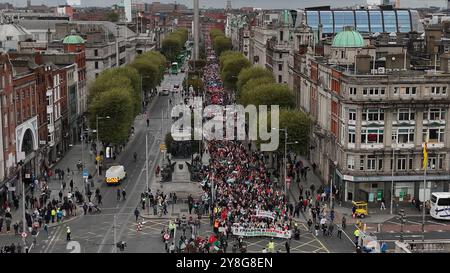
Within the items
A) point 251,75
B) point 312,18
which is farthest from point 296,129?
point 312,18

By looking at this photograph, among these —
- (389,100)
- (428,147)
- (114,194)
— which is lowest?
(114,194)

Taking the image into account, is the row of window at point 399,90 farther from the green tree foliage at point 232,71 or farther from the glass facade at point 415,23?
the glass facade at point 415,23

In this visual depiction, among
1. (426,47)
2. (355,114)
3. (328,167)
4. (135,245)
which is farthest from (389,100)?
(426,47)

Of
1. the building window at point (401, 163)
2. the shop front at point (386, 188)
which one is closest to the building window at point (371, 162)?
the shop front at point (386, 188)

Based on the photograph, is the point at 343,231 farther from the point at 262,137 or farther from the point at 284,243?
the point at 262,137

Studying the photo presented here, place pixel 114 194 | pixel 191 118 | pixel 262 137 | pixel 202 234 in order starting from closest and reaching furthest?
pixel 202 234 → pixel 114 194 → pixel 262 137 → pixel 191 118

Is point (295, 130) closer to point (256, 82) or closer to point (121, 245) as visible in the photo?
point (121, 245)

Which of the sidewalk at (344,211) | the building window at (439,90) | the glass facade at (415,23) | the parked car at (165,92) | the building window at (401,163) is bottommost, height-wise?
the sidewalk at (344,211)
